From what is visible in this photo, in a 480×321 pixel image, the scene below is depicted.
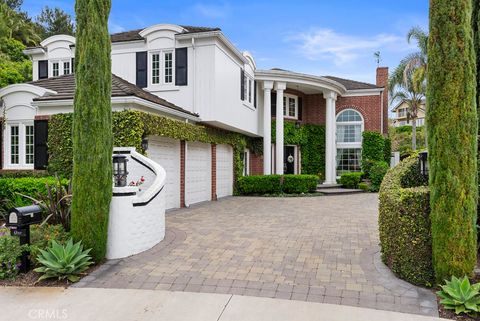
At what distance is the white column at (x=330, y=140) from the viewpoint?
68.4 ft

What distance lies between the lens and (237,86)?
604 inches

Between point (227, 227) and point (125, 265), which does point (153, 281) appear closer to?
point (125, 265)

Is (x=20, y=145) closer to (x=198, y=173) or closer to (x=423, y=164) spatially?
(x=198, y=173)

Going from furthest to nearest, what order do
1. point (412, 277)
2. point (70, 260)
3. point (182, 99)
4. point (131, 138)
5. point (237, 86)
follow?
point (237, 86) → point (182, 99) → point (131, 138) → point (70, 260) → point (412, 277)

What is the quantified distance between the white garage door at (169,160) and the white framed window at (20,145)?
12.3ft

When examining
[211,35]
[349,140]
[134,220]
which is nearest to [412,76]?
[349,140]

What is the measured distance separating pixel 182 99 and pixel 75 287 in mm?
9230

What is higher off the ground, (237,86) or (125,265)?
(237,86)

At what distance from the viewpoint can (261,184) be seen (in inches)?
685

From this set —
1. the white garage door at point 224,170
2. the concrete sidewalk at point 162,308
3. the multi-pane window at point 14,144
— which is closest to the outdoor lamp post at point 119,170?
the concrete sidewalk at point 162,308

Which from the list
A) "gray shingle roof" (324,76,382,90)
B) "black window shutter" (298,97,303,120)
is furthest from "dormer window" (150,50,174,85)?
"gray shingle roof" (324,76,382,90)

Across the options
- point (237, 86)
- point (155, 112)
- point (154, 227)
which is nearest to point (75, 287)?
point (154, 227)

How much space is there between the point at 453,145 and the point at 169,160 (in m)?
9.17

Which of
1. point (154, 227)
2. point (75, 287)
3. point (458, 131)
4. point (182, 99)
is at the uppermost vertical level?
point (182, 99)
